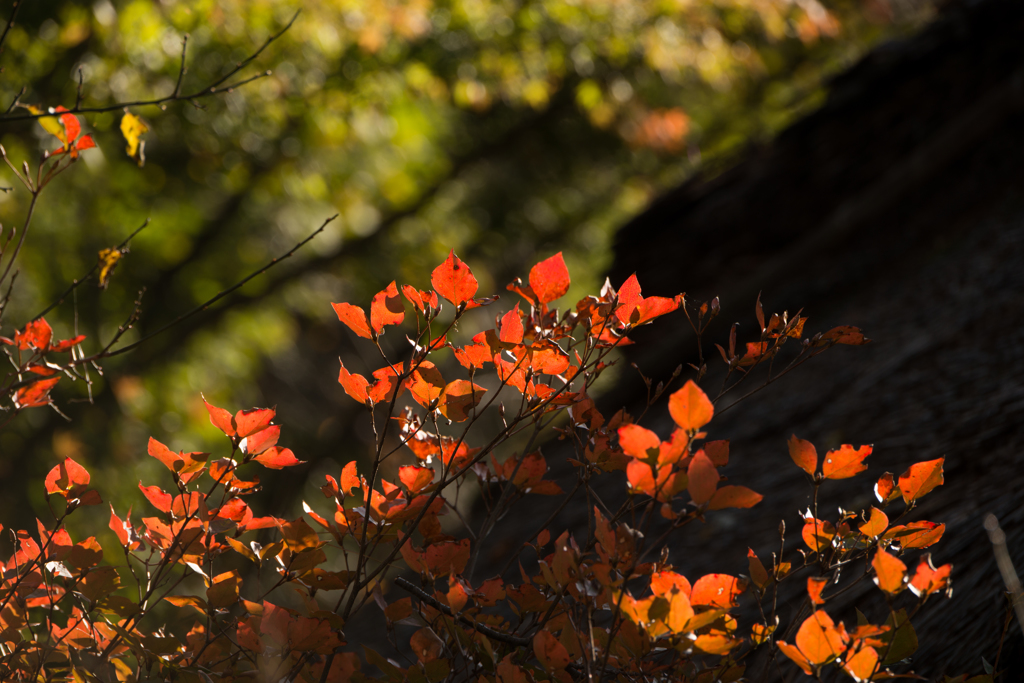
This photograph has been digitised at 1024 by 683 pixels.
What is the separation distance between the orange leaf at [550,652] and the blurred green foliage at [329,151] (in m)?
2.35

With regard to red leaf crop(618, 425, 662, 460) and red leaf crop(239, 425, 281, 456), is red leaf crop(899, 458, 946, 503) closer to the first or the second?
red leaf crop(618, 425, 662, 460)

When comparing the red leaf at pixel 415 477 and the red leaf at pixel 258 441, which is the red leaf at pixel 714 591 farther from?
the red leaf at pixel 258 441

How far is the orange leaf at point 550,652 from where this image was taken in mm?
732

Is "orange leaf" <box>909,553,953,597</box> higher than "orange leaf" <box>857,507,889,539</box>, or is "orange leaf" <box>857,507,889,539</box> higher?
"orange leaf" <box>909,553,953,597</box>

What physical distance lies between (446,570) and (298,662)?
21 cm

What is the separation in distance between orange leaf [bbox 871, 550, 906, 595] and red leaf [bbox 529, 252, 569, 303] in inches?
16.9

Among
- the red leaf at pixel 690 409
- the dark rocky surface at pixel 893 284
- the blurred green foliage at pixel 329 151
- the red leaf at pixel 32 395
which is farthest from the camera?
the blurred green foliage at pixel 329 151

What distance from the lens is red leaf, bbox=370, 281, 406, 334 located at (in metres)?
0.81

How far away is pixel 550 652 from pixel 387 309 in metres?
0.44

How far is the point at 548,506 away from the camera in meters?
2.37

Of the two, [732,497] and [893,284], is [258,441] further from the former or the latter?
[893,284]

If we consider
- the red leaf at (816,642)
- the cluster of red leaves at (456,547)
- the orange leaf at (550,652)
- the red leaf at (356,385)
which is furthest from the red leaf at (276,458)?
the red leaf at (816,642)

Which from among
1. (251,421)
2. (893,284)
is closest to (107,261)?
(251,421)

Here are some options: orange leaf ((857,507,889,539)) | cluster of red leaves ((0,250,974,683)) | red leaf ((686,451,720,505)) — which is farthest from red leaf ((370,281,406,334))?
orange leaf ((857,507,889,539))
